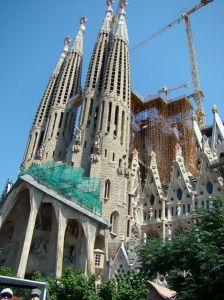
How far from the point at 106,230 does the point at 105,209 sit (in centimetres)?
209

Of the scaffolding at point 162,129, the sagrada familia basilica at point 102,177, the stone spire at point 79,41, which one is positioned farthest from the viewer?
the stone spire at point 79,41

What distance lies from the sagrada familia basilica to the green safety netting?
0.26ft

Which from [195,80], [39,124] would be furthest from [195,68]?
[39,124]

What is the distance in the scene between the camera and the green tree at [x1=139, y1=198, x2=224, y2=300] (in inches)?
445

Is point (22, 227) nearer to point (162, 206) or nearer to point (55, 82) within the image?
point (162, 206)

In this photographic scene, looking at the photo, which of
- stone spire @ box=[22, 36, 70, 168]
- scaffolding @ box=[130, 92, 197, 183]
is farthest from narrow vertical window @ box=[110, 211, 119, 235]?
scaffolding @ box=[130, 92, 197, 183]

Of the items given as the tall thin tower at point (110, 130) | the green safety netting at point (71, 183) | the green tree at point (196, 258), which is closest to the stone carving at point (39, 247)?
the green safety netting at point (71, 183)

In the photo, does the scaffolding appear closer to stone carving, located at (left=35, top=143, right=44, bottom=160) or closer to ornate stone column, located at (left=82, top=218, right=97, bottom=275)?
stone carving, located at (left=35, top=143, right=44, bottom=160)

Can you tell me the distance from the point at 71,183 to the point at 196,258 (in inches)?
631

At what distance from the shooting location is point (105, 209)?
27812 mm

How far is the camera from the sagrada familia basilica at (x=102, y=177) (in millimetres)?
25703

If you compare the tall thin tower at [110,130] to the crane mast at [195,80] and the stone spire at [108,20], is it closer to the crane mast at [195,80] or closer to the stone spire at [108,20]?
the stone spire at [108,20]

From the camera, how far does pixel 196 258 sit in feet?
40.7

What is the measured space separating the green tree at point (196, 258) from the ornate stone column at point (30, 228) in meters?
11.8
